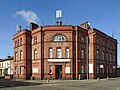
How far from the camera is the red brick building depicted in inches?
1895

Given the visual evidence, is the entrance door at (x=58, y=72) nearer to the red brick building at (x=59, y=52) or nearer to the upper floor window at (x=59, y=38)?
the red brick building at (x=59, y=52)

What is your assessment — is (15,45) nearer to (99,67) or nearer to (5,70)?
(5,70)

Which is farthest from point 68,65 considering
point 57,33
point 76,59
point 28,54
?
point 28,54

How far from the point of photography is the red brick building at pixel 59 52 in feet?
158

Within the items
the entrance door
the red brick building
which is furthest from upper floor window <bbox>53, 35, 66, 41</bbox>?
the entrance door

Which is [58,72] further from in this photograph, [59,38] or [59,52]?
[59,38]

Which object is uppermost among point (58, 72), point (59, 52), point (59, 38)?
point (59, 38)

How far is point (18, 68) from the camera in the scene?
183ft

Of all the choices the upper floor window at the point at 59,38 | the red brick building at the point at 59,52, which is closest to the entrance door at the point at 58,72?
the red brick building at the point at 59,52

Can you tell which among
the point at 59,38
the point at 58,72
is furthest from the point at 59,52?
the point at 58,72

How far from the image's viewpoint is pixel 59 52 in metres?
48.5

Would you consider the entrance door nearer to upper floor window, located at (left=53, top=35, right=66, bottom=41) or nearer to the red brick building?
the red brick building

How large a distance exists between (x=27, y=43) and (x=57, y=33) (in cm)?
883

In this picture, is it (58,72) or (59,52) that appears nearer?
(59,52)
